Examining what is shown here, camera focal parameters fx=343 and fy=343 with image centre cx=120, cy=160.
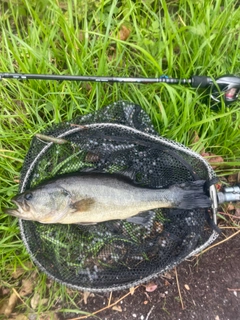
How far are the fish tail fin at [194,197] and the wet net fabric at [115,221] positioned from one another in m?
0.13

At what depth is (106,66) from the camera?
3014mm

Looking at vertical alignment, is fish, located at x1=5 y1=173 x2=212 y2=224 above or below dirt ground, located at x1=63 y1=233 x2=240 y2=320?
above

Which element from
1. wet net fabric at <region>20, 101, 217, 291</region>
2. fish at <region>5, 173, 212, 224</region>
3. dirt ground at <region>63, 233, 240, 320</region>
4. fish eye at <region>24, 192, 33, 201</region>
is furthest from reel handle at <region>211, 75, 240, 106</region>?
fish eye at <region>24, 192, 33, 201</region>

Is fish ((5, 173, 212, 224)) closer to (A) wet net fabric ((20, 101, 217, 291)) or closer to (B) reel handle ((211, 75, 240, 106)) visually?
(A) wet net fabric ((20, 101, 217, 291))

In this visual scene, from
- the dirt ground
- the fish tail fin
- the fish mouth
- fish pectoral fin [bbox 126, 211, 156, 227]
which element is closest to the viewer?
the fish mouth

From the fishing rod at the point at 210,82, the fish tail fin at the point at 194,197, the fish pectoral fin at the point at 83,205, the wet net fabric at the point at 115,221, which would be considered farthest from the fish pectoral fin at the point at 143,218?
the fishing rod at the point at 210,82

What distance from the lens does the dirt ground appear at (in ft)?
9.55

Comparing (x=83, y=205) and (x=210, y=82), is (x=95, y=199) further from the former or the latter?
(x=210, y=82)

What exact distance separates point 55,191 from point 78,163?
40 centimetres

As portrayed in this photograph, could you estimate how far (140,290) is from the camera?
2941 millimetres

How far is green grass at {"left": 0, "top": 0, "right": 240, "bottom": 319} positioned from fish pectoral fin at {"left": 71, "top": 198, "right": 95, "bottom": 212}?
722mm

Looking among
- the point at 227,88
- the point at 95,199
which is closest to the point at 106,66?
the point at 227,88

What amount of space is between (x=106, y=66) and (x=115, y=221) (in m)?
1.34

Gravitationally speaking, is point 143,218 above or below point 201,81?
below
